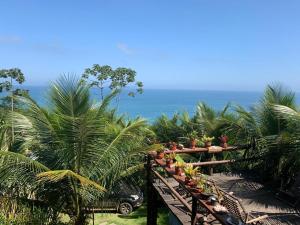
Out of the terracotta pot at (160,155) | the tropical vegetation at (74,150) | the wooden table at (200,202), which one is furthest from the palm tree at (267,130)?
the wooden table at (200,202)

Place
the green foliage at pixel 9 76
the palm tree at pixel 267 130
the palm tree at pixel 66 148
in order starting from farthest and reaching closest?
the green foliage at pixel 9 76 < the palm tree at pixel 267 130 < the palm tree at pixel 66 148

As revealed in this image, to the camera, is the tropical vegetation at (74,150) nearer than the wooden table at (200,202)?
No

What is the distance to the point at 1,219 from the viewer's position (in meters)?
6.61

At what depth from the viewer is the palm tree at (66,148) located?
6742 mm

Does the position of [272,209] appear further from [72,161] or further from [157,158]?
[72,161]

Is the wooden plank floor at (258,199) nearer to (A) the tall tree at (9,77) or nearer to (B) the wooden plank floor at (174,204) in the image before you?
(B) the wooden plank floor at (174,204)

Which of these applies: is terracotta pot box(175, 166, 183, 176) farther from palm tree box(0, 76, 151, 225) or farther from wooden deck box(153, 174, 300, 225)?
palm tree box(0, 76, 151, 225)

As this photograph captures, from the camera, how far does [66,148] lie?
686cm

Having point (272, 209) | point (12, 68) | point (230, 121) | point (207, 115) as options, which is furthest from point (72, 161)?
point (12, 68)

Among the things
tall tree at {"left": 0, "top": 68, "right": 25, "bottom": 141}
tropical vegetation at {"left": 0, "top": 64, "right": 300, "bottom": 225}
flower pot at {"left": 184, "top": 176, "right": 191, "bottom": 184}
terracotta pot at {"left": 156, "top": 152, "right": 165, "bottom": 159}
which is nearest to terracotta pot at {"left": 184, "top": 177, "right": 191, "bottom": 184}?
flower pot at {"left": 184, "top": 176, "right": 191, "bottom": 184}

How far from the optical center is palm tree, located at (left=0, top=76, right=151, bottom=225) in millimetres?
6742

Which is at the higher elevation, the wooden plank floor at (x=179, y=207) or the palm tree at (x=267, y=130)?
the palm tree at (x=267, y=130)

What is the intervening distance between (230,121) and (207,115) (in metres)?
2.41

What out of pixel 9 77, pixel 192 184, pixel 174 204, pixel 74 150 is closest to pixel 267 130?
pixel 174 204
